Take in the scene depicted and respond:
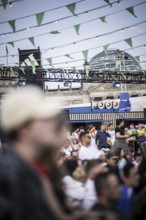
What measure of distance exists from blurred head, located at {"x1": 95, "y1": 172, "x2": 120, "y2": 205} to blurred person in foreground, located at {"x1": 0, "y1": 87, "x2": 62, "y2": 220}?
1.83 metres

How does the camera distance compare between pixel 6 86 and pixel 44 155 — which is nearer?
pixel 44 155

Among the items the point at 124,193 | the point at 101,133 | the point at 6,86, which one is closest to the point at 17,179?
the point at 124,193

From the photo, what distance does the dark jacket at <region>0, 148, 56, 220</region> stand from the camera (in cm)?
134

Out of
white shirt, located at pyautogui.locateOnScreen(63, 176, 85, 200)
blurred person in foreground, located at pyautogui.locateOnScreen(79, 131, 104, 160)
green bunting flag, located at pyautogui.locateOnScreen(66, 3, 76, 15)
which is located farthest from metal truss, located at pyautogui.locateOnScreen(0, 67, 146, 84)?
white shirt, located at pyautogui.locateOnScreen(63, 176, 85, 200)

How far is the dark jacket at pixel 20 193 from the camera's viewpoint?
134 centimetres

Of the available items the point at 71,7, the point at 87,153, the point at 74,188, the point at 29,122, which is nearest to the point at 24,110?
the point at 29,122

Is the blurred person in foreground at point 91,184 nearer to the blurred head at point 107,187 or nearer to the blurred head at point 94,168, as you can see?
the blurred head at point 94,168

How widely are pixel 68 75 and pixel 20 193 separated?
31394 millimetres

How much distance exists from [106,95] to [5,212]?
71.1 metres

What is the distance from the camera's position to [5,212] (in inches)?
54.4

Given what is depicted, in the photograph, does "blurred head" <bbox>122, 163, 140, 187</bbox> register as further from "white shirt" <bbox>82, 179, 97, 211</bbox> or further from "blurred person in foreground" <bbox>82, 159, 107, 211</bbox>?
"white shirt" <bbox>82, 179, 97, 211</bbox>

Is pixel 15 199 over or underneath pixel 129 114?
over

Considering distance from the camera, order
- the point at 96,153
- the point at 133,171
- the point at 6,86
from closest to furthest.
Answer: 1. the point at 133,171
2. the point at 96,153
3. the point at 6,86

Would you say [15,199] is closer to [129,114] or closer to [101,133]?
[101,133]
